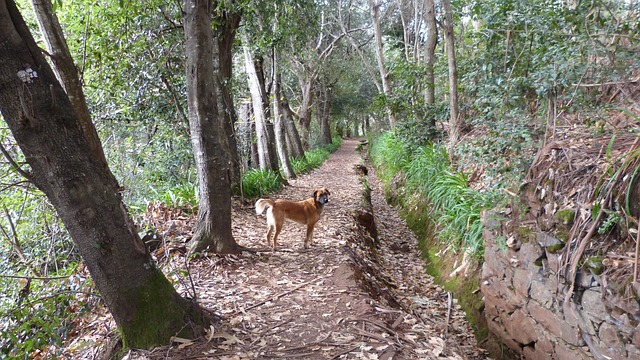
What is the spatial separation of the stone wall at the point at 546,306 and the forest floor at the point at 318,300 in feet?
2.23

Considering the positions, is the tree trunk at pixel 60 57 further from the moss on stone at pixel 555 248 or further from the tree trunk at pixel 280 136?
the tree trunk at pixel 280 136

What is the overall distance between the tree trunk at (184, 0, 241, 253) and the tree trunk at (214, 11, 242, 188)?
7.70 feet

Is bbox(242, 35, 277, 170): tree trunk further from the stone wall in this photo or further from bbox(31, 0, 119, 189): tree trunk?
the stone wall

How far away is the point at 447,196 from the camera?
6.98 metres

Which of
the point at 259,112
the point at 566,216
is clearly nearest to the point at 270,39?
the point at 259,112

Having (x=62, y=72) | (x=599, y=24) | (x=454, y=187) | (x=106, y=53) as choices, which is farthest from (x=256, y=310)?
(x=599, y=24)

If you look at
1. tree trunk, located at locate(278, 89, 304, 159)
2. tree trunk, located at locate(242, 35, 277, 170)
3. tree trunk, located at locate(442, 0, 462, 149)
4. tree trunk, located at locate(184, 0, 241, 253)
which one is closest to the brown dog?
tree trunk, located at locate(184, 0, 241, 253)

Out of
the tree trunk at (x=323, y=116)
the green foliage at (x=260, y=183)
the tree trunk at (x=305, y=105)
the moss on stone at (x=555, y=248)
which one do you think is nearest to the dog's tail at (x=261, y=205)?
the green foliage at (x=260, y=183)

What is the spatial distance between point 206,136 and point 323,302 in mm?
2572

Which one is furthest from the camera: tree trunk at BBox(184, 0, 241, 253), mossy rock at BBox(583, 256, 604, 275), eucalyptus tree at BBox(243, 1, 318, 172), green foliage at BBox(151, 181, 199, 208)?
eucalyptus tree at BBox(243, 1, 318, 172)

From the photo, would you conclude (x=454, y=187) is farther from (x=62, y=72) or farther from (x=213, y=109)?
(x=62, y=72)

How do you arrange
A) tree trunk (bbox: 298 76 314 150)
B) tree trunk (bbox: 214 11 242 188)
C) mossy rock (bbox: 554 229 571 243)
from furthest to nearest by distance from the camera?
tree trunk (bbox: 298 76 314 150) → tree trunk (bbox: 214 11 242 188) → mossy rock (bbox: 554 229 571 243)

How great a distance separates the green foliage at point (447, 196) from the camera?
568cm

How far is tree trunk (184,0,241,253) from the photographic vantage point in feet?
15.3
